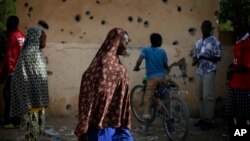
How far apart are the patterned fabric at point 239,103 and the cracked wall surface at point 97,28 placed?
276 centimetres

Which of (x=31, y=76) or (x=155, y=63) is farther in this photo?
(x=155, y=63)

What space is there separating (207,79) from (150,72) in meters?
1.06

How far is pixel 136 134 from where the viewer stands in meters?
7.85

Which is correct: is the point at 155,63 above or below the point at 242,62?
above

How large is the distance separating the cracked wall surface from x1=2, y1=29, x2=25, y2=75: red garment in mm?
1035

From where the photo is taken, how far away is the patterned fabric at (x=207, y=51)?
7.86 metres

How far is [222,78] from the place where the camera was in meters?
9.05

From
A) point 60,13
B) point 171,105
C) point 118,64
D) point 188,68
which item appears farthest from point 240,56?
point 60,13

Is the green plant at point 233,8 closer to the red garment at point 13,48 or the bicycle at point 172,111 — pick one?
the bicycle at point 172,111

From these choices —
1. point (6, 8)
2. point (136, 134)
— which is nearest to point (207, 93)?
point (136, 134)

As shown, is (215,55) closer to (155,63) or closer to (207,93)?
(207,93)

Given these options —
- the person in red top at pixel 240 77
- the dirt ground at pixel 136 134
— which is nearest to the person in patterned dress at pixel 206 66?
the dirt ground at pixel 136 134

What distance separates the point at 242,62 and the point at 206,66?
1915 millimetres

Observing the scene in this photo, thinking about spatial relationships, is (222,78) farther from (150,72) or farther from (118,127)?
(118,127)
